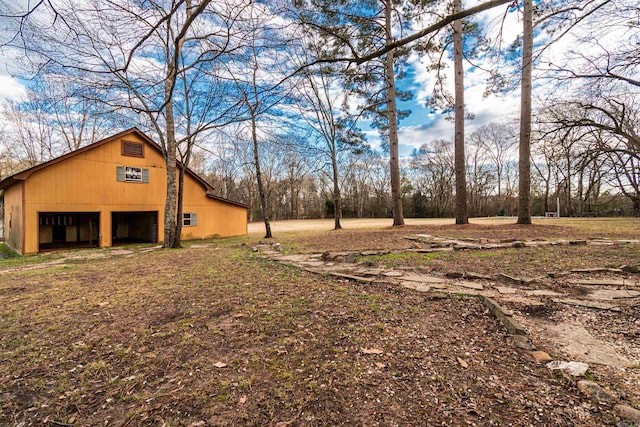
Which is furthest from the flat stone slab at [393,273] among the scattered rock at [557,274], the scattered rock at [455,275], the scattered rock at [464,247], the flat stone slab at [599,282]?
the scattered rock at [464,247]

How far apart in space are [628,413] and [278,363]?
216cm

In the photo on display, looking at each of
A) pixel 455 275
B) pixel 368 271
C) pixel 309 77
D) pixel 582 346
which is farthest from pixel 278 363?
pixel 309 77

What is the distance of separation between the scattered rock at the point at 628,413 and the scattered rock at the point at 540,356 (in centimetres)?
53

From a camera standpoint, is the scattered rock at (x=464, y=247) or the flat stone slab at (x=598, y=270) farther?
the scattered rock at (x=464, y=247)

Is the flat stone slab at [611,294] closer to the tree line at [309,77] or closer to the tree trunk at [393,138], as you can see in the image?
the tree line at [309,77]

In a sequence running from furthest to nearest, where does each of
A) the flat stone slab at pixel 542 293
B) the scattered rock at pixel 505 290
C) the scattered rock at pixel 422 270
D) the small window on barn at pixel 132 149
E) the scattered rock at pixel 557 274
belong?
1. the small window on barn at pixel 132 149
2. the scattered rock at pixel 422 270
3. the scattered rock at pixel 557 274
4. the scattered rock at pixel 505 290
5. the flat stone slab at pixel 542 293

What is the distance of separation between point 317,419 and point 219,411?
2.09 feet

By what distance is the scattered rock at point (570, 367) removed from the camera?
6.28 ft

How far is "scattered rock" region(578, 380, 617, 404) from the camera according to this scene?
1.64 m

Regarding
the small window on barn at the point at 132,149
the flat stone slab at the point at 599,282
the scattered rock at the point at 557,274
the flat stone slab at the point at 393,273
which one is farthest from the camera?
the small window on barn at the point at 132,149

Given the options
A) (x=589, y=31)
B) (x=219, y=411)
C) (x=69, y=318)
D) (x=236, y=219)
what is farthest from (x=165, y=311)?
(x=236, y=219)

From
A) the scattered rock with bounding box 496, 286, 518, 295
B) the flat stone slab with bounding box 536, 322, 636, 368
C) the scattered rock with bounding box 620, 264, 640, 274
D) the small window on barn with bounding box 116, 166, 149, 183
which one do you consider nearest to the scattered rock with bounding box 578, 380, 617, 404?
the flat stone slab with bounding box 536, 322, 636, 368

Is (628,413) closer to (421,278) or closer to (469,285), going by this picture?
(469,285)

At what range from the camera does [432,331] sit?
2738mm
